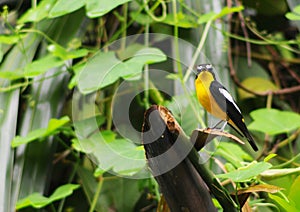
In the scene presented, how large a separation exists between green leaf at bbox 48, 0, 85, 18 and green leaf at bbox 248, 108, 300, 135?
354 millimetres

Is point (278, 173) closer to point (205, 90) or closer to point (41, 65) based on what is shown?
point (205, 90)

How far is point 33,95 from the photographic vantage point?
3.45ft

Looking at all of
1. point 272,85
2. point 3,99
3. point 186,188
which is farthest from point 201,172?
point 272,85

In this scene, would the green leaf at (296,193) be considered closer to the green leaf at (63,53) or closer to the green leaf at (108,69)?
the green leaf at (108,69)

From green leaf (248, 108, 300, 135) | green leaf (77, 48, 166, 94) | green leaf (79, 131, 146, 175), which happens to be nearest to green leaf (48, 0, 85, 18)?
green leaf (77, 48, 166, 94)

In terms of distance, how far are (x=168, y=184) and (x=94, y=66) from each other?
0.53m

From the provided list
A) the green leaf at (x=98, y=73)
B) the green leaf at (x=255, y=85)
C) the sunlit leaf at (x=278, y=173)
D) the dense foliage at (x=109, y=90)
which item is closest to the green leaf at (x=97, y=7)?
the dense foliage at (x=109, y=90)

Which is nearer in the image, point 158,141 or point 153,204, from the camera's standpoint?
point 158,141

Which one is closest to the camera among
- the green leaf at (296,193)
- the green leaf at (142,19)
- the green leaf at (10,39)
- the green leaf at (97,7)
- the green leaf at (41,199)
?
the green leaf at (296,193)

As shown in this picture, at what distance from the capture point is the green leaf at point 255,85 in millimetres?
1180

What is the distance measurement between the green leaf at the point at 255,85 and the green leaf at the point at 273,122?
22 centimetres

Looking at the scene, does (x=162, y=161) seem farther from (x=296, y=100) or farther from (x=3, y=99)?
(x=296, y=100)

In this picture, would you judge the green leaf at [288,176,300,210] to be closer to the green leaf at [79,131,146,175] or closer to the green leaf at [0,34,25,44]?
the green leaf at [79,131,146,175]

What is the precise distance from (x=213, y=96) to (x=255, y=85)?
0.81 meters
